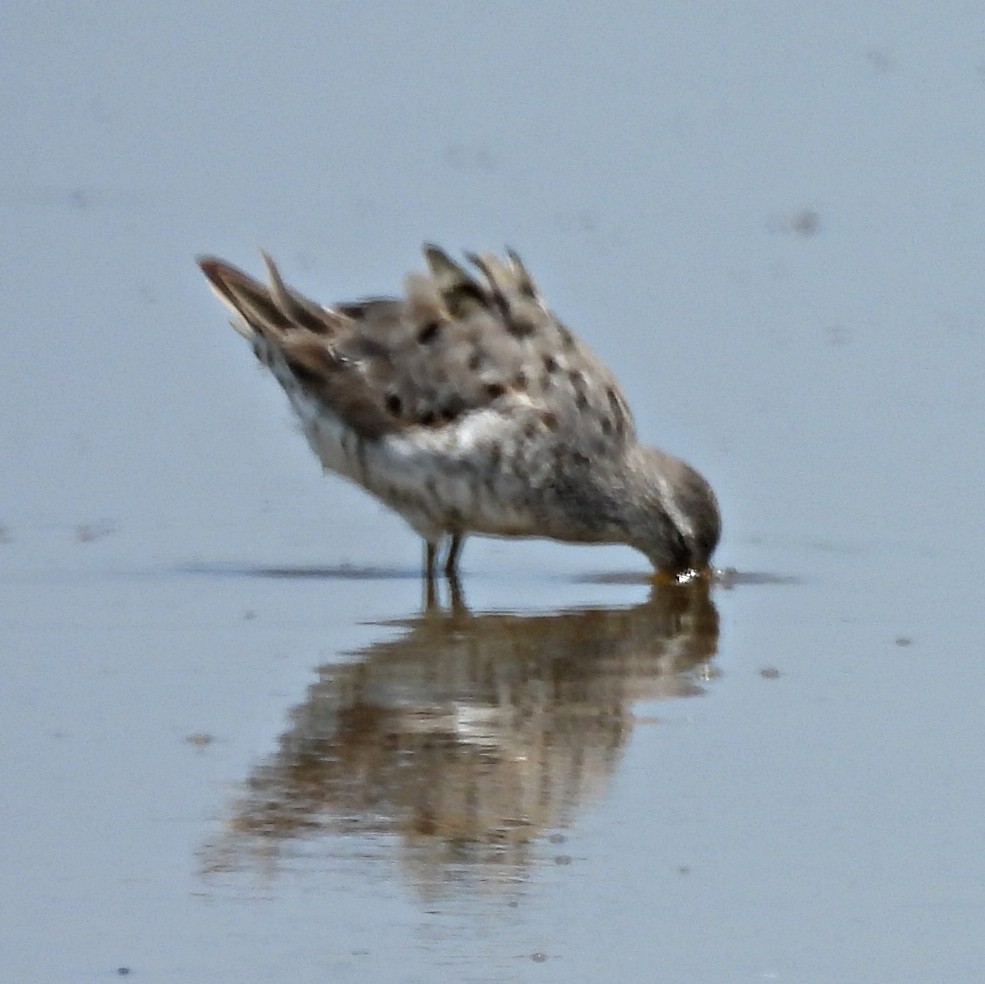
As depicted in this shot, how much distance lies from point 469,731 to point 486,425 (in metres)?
2.56

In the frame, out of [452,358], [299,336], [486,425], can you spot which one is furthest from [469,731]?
[299,336]

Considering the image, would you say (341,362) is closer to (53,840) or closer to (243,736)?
(243,736)

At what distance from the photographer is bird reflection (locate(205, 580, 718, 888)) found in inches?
263

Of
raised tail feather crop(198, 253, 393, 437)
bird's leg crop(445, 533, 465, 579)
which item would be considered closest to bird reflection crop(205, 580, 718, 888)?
bird's leg crop(445, 533, 465, 579)

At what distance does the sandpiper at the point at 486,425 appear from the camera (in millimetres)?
10117

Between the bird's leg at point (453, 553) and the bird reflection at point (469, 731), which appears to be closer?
the bird reflection at point (469, 731)

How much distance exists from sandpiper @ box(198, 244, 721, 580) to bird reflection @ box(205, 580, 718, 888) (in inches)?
18.3

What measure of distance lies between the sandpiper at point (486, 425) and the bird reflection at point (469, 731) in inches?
18.3

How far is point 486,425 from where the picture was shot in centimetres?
1010

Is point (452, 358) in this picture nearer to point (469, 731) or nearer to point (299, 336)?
point (299, 336)

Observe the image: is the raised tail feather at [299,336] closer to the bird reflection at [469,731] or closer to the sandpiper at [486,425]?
the sandpiper at [486,425]

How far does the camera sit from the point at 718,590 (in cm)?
1001

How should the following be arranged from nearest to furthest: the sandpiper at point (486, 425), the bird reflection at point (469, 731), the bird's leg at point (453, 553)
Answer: the bird reflection at point (469, 731), the sandpiper at point (486, 425), the bird's leg at point (453, 553)

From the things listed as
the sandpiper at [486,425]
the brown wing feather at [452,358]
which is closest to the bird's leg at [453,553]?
the sandpiper at [486,425]
